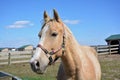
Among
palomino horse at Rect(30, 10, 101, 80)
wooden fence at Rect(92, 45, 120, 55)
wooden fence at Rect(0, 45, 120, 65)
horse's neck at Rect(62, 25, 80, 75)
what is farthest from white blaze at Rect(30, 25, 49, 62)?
wooden fence at Rect(92, 45, 120, 55)

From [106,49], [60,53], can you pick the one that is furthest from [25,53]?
[60,53]

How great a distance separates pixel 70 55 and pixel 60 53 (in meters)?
0.32

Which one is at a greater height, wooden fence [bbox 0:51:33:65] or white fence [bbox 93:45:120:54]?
white fence [bbox 93:45:120:54]

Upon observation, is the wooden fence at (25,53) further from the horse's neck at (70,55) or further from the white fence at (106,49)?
the horse's neck at (70,55)

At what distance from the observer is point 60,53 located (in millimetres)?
3754

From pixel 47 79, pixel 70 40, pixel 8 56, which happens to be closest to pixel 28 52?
pixel 8 56

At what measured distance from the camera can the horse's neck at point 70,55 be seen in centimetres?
396

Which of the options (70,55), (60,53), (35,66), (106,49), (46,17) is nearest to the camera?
(35,66)

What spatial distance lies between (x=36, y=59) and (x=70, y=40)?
934mm

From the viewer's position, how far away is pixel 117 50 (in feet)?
103

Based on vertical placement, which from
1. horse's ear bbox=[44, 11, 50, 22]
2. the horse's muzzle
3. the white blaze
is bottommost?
the horse's muzzle

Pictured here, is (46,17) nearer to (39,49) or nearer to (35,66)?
(39,49)

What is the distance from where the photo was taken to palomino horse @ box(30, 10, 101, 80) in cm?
343

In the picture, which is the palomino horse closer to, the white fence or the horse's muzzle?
the horse's muzzle
